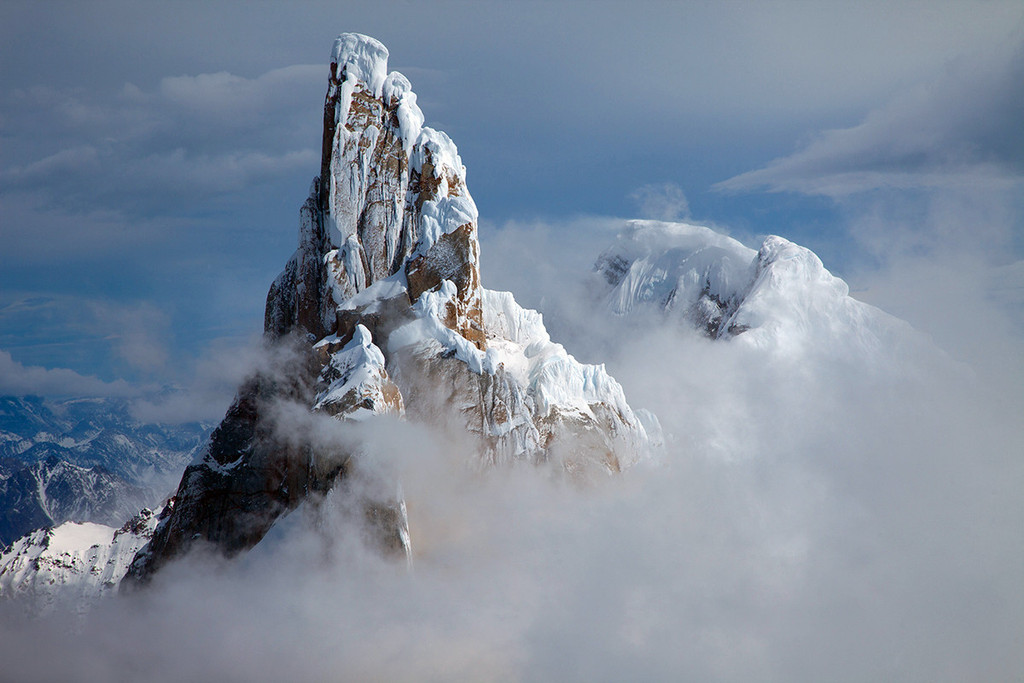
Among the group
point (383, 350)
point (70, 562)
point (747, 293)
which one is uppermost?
point (747, 293)

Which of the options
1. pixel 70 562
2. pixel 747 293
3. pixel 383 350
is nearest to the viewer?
pixel 383 350

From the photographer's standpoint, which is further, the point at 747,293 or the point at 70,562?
the point at 747,293

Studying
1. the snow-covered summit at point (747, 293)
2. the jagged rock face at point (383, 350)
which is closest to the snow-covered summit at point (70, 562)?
the jagged rock face at point (383, 350)

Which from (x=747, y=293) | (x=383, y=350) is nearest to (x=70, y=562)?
(x=383, y=350)

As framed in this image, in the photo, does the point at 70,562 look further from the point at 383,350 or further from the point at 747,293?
the point at 747,293

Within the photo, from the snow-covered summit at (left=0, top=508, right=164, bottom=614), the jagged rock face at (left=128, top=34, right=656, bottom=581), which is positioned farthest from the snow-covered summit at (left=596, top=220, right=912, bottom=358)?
the snow-covered summit at (left=0, top=508, right=164, bottom=614)

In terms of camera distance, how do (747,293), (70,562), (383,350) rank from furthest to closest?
(747,293) → (70,562) → (383,350)

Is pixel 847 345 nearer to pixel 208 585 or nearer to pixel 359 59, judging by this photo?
pixel 359 59
